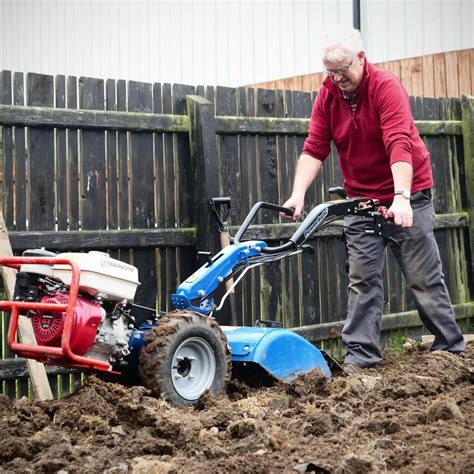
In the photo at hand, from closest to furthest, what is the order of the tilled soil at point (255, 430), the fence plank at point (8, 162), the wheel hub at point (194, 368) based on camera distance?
the tilled soil at point (255, 430) < the wheel hub at point (194, 368) < the fence plank at point (8, 162)

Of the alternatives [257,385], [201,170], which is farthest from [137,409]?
[201,170]

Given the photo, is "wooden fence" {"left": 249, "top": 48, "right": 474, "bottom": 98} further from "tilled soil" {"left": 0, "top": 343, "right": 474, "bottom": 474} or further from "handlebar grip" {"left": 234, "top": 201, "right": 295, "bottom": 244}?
"tilled soil" {"left": 0, "top": 343, "right": 474, "bottom": 474}

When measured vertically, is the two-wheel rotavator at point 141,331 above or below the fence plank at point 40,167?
below

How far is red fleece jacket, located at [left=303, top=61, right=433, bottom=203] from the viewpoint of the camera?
17.8 feet

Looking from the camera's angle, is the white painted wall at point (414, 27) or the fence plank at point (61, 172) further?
the white painted wall at point (414, 27)

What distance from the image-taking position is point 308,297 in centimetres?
732

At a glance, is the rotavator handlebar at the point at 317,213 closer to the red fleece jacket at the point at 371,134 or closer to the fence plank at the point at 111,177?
→ the red fleece jacket at the point at 371,134

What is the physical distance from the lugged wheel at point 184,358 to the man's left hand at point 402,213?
46.1 inches

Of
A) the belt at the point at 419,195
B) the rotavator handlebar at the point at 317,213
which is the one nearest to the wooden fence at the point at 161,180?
the rotavator handlebar at the point at 317,213

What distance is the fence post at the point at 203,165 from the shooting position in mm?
6371

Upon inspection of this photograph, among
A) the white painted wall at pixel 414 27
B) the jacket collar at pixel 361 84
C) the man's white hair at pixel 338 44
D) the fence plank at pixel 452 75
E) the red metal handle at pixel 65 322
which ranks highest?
the white painted wall at pixel 414 27

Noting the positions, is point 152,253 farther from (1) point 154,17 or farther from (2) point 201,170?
(1) point 154,17

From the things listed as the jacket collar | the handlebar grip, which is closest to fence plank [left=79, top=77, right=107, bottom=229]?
the handlebar grip

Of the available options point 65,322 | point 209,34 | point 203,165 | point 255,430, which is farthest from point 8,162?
point 209,34
